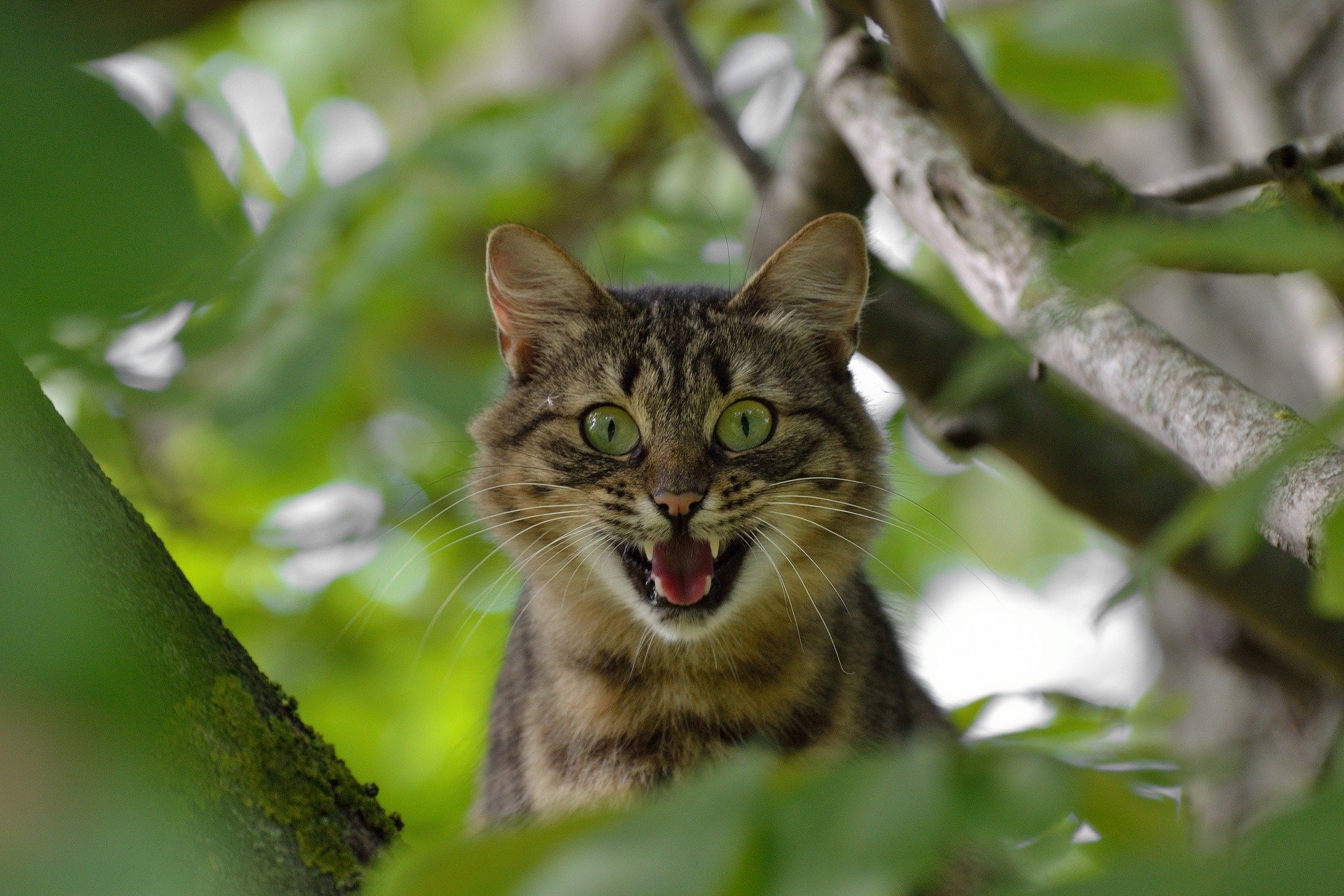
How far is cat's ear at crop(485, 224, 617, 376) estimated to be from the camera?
3445 millimetres

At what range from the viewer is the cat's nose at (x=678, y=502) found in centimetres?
299

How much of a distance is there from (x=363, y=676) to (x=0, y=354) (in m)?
3.78

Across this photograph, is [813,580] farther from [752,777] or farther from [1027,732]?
[752,777]

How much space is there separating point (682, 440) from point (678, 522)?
27cm

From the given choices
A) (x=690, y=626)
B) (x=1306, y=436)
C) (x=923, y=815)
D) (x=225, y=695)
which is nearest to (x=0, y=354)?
(x=225, y=695)

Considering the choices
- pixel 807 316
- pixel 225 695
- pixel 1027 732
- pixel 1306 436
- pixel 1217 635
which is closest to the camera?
pixel 1306 436

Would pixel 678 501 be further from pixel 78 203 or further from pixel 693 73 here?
pixel 78 203

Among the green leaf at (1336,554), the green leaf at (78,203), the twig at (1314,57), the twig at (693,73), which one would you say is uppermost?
the twig at (1314,57)

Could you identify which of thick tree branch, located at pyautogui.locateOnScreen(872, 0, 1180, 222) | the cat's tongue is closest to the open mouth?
the cat's tongue

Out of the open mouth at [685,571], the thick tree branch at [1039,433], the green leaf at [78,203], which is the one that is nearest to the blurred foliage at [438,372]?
the green leaf at [78,203]

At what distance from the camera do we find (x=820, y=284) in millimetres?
3457

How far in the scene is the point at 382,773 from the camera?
A: 465cm

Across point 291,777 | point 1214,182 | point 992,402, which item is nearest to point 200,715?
point 291,777

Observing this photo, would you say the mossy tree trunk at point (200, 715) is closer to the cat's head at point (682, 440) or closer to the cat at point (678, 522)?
the cat at point (678, 522)
